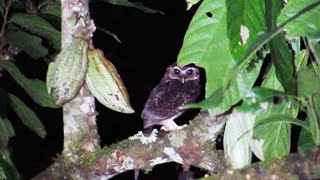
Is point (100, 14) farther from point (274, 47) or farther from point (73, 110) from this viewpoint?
point (274, 47)

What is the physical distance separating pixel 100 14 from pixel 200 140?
1899 millimetres

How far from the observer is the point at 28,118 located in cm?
195

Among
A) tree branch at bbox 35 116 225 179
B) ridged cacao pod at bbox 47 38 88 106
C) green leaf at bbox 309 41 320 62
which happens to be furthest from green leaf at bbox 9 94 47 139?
green leaf at bbox 309 41 320 62

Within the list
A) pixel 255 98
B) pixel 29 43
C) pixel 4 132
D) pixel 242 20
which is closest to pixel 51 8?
pixel 29 43

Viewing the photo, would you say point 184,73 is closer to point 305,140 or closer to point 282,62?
point 305,140

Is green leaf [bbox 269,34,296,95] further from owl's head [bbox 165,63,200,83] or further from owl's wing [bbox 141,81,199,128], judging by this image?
owl's head [bbox 165,63,200,83]

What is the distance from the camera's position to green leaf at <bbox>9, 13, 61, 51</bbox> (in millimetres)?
1923

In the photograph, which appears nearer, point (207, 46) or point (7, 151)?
point (207, 46)

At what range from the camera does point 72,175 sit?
1600 millimetres

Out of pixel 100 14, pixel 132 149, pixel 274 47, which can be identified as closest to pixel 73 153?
pixel 132 149

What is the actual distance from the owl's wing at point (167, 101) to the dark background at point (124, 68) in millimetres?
932

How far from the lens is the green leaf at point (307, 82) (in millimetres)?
1058

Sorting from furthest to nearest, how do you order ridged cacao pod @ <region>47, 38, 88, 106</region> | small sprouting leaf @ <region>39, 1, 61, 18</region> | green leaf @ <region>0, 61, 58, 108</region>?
small sprouting leaf @ <region>39, 1, 61, 18</region>, green leaf @ <region>0, 61, 58, 108</region>, ridged cacao pod @ <region>47, 38, 88, 106</region>

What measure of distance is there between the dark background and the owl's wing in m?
0.93
